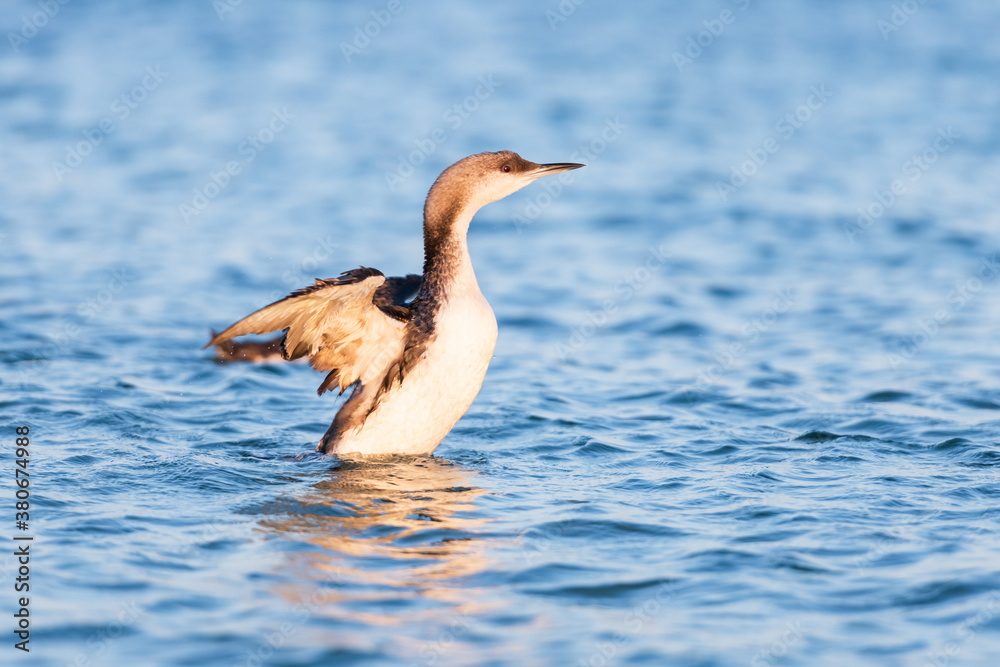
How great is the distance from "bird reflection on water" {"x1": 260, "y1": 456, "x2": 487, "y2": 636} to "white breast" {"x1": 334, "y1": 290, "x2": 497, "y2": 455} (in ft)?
0.52

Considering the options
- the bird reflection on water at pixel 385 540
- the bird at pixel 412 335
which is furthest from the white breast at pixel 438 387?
the bird reflection on water at pixel 385 540

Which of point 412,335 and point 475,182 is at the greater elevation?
point 475,182

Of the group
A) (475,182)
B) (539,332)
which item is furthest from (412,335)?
(539,332)

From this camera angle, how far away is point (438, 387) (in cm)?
659

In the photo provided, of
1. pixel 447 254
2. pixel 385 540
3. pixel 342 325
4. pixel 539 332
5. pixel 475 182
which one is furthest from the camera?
pixel 539 332

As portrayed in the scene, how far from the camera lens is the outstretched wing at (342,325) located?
6.16 meters

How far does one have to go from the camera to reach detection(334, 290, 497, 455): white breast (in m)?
6.52

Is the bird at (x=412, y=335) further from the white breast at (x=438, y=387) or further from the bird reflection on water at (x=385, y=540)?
the bird reflection on water at (x=385, y=540)

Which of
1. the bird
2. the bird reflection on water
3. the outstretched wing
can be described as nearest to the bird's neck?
the bird

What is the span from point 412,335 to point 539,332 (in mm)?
3764

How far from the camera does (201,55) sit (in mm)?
20453

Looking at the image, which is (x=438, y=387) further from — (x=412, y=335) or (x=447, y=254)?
(x=447, y=254)

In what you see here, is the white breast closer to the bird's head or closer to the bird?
the bird

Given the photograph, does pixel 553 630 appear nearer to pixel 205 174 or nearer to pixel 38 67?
pixel 205 174
